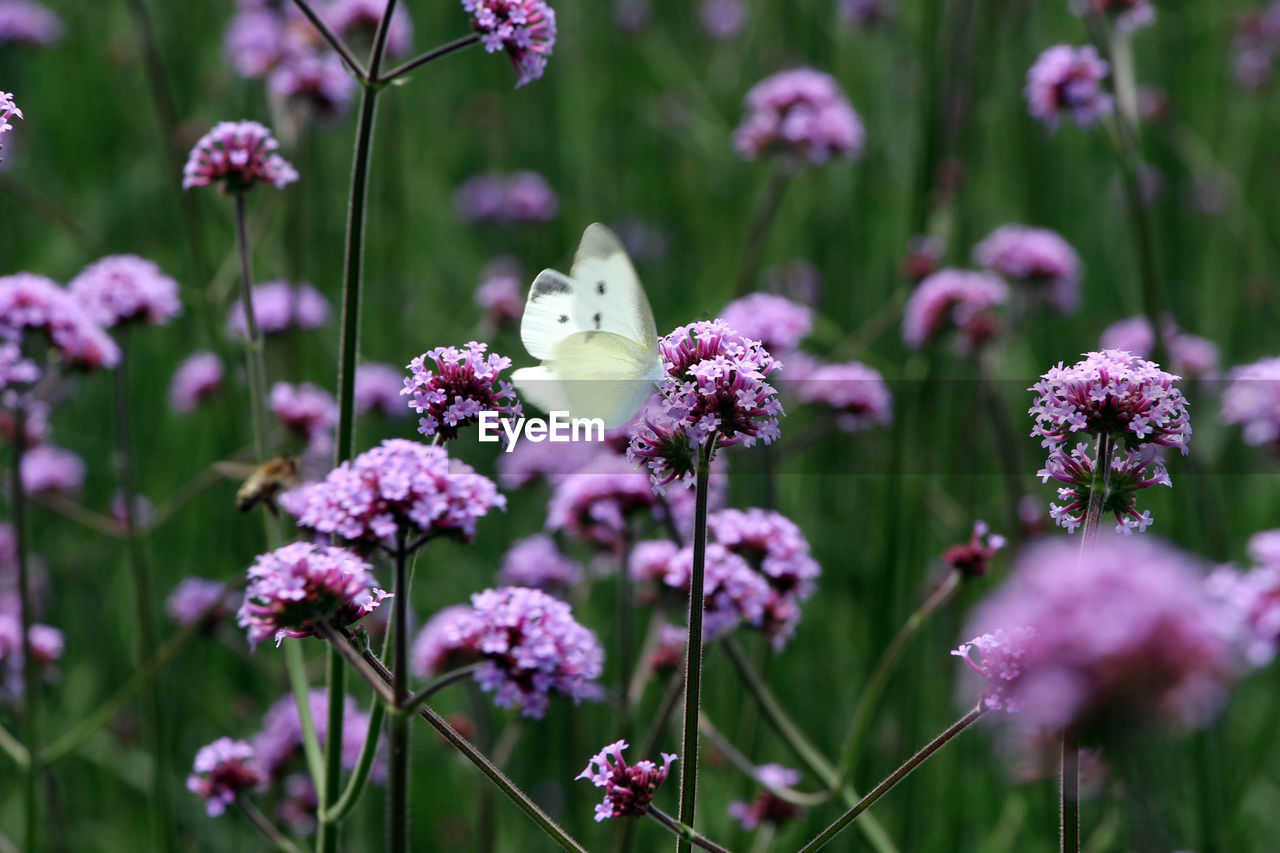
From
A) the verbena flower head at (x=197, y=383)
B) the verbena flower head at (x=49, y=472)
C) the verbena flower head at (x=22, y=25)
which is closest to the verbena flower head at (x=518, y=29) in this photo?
the verbena flower head at (x=197, y=383)

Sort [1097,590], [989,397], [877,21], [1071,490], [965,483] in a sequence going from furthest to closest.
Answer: [877,21], [965,483], [989,397], [1071,490], [1097,590]

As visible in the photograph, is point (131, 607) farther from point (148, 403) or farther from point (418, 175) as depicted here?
point (418, 175)

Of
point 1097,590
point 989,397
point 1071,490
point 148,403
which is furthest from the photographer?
point 148,403

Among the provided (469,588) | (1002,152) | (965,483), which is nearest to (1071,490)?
(965,483)

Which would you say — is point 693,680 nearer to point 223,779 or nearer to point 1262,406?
point 223,779

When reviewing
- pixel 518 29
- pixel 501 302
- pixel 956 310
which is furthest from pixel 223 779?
pixel 956 310

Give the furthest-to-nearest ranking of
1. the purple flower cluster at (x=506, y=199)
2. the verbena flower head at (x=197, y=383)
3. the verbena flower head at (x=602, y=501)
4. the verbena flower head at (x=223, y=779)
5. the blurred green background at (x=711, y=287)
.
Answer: the purple flower cluster at (x=506, y=199) < the verbena flower head at (x=197, y=383) < the blurred green background at (x=711, y=287) < the verbena flower head at (x=602, y=501) < the verbena flower head at (x=223, y=779)

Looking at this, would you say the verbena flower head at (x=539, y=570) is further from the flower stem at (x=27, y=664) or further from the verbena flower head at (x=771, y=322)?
the flower stem at (x=27, y=664)
